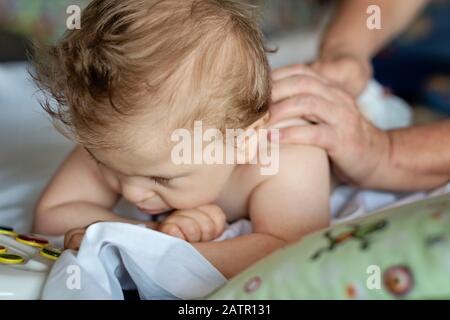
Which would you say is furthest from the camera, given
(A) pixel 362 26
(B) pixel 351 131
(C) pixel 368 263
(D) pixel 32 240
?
(A) pixel 362 26

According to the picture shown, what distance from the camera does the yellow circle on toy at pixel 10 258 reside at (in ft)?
2.42

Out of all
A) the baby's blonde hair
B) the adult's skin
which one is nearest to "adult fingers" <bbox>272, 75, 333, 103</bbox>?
the adult's skin

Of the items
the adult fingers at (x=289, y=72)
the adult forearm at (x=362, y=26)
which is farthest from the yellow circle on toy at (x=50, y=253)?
the adult forearm at (x=362, y=26)

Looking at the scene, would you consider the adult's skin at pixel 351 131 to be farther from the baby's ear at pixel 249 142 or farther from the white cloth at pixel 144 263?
the white cloth at pixel 144 263

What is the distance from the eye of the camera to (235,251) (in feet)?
2.53

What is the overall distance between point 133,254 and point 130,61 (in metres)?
0.18

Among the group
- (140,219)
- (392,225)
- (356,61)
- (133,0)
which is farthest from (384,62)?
(392,225)

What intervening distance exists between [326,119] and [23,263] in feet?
1.28

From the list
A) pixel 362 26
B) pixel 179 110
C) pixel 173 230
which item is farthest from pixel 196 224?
pixel 362 26

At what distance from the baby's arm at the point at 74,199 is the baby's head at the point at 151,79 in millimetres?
123

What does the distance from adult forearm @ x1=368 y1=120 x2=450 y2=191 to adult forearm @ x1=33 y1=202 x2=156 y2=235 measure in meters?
0.35

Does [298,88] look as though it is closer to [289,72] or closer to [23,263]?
[289,72]

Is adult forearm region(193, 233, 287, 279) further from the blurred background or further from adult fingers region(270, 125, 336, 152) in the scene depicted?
the blurred background

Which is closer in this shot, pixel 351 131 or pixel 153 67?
pixel 153 67
